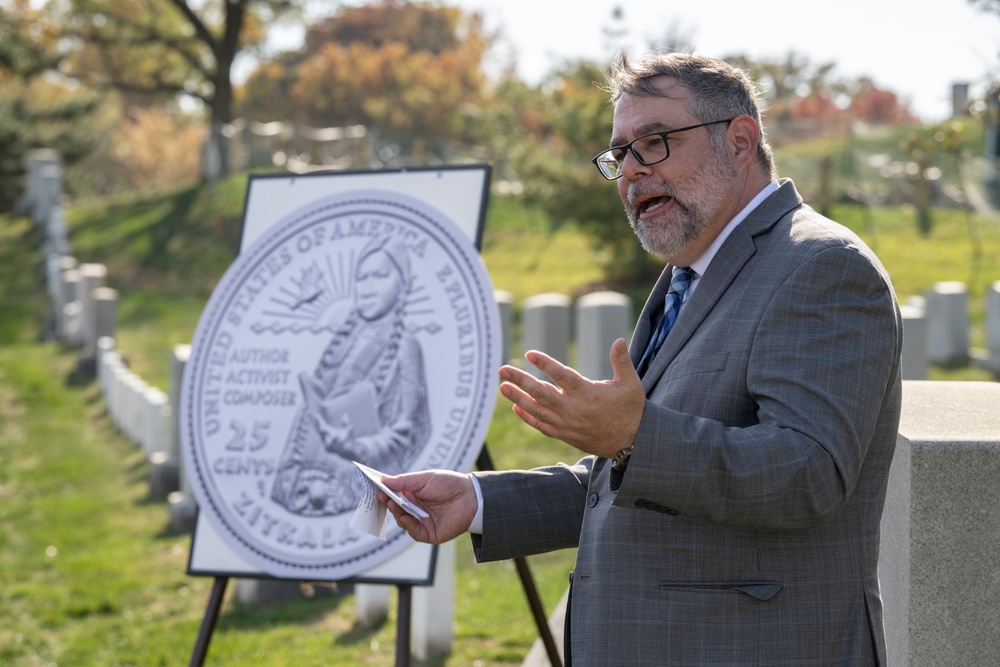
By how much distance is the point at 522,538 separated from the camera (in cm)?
283

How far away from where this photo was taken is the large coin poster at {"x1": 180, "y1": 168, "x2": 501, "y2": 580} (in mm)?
4102

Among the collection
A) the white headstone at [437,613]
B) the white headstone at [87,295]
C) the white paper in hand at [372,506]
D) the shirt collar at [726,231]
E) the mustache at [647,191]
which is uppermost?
the mustache at [647,191]

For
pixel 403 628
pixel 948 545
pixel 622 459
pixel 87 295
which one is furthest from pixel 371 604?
pixel 87 295

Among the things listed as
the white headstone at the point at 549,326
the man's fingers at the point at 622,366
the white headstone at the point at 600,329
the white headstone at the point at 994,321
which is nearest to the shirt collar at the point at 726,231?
the man's fingers at the point at 622,366

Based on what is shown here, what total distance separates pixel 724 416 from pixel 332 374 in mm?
2355

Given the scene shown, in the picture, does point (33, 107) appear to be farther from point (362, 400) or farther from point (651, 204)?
point (651, 204)

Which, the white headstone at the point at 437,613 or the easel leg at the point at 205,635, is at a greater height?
the easel leg at the point at 205,635

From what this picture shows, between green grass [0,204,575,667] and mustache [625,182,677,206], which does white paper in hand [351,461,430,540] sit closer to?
mustache [625,182,677,206]

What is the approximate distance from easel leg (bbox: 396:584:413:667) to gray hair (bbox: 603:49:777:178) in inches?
78.0

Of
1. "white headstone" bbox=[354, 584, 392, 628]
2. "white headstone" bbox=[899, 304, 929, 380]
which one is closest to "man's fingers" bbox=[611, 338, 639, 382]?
"white headstone" bbox=[354, 584, 392, 628]

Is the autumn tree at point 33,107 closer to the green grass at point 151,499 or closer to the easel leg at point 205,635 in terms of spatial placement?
the green grass at point 151,499

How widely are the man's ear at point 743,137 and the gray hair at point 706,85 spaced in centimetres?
1

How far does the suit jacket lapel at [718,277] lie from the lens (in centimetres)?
240

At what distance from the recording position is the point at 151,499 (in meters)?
8.68
